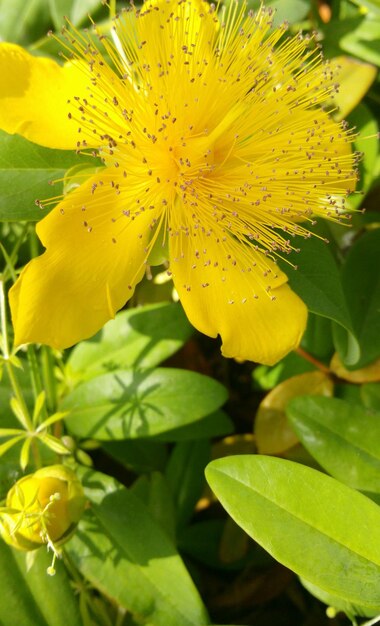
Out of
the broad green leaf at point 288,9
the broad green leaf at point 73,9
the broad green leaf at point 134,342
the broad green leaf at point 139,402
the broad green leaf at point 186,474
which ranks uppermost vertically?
the broad green leaf at point 73,9

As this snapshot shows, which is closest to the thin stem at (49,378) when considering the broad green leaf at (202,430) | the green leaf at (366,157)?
the broad green leaf at (202,430)

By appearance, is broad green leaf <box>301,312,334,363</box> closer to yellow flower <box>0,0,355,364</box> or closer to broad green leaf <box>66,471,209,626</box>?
yellow flower <box>0,0,355,364</box>

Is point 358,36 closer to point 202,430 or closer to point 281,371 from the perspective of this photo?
point 281,371

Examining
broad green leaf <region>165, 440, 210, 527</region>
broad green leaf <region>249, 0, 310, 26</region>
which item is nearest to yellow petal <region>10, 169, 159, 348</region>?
broad green leaf <region>165, 440, 210, 527</region>

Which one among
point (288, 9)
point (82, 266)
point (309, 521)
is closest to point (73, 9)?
Answer: point (288, 9)

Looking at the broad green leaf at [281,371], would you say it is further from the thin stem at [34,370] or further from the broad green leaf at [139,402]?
the thin stem at [34,370]

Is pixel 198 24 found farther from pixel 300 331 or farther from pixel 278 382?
pixel 278 382
